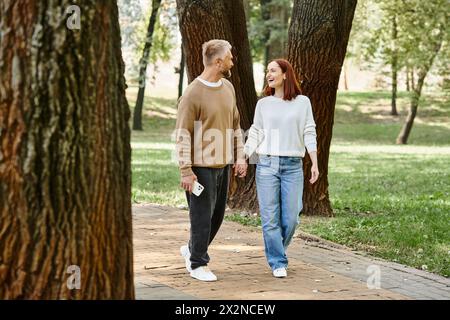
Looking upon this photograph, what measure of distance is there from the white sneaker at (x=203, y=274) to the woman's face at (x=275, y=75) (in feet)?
6.01

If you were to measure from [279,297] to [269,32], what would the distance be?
28.6 metres

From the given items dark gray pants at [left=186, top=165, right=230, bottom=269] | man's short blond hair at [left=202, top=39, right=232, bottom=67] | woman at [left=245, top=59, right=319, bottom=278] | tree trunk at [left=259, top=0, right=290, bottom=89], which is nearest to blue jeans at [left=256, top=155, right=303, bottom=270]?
woman at [left=245, top=59, right=319, bottom=278]

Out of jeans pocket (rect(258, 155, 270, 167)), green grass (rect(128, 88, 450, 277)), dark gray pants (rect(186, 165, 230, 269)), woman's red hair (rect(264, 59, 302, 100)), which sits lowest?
green grass (rect(128, 88, 450, 277))

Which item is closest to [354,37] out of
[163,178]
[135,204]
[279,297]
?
[163,178]

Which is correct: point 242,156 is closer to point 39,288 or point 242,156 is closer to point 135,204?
point 39,288

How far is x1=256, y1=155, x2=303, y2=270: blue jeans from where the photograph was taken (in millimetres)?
7020

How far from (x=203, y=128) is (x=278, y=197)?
110 centimetres

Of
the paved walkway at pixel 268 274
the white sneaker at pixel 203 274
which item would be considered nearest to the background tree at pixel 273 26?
the paved walkway at pixel 268 274

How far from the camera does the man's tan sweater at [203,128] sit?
6477 mm

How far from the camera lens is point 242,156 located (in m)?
7.06

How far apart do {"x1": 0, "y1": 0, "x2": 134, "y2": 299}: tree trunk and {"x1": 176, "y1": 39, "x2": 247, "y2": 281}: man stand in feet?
7.76

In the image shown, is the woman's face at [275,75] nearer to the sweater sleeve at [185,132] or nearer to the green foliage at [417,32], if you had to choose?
the sweater sleeve at [185,132]
